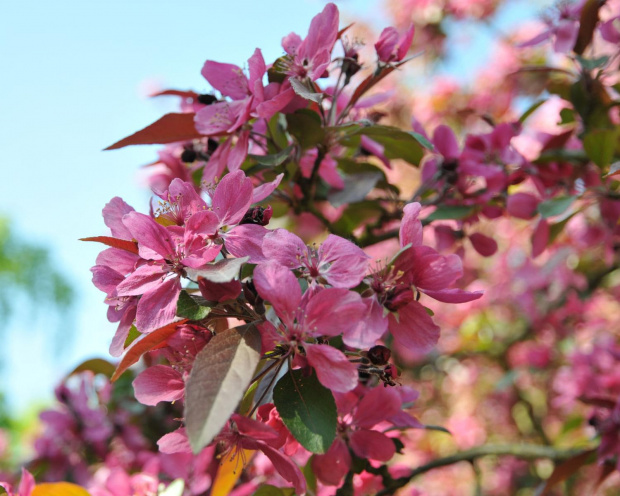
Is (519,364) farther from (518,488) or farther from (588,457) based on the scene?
(588,457)

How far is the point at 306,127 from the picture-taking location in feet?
3.27

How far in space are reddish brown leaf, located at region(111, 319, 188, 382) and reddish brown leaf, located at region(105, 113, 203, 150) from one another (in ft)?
1.34

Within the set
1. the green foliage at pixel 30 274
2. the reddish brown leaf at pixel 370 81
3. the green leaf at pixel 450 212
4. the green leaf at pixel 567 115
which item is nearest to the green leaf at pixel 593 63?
the green leaf at pixel 567 115

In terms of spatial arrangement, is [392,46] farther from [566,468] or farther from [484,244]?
[566,468]

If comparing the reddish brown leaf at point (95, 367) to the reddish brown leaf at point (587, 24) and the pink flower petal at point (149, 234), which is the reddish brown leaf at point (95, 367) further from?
the reddish brown leaf at point (587, 24)

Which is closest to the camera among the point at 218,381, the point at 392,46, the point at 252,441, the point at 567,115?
the point at 218,381

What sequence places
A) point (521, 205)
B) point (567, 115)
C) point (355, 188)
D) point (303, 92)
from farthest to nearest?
point (567, 115), point (521, 205), point (355, 188), point (303, 92)

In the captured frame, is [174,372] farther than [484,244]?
No

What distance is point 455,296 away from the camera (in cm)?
76

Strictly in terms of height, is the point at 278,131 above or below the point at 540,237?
above

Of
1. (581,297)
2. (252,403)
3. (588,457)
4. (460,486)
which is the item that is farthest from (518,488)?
(252,403)

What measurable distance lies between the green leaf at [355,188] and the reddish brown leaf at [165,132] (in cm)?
31

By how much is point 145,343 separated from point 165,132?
0.46 metres

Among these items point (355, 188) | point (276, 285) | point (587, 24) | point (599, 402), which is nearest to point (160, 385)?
point (276, 285)
